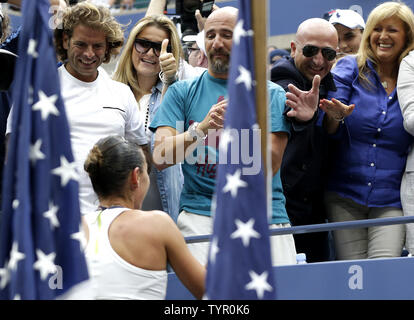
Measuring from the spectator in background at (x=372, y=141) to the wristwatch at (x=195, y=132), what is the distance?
0.86m

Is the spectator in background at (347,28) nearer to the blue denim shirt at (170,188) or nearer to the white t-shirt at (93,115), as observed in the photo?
the blue denim shirt at (170,188)

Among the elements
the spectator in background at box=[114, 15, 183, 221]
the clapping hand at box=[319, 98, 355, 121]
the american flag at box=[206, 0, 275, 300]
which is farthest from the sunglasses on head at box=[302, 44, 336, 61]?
the american flag at box=[206, 0, 275, 300]

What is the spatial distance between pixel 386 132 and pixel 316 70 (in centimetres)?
60

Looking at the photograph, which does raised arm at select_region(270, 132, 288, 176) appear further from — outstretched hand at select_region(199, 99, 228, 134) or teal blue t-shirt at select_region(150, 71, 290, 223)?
outstretched hand at select_region(199, 99, 228, 134)

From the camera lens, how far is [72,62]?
16.4 ft

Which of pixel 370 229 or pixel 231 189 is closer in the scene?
pixel 231 189

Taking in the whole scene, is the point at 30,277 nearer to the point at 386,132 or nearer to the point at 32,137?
the point at 32,137

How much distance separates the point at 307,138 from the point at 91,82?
138 cm

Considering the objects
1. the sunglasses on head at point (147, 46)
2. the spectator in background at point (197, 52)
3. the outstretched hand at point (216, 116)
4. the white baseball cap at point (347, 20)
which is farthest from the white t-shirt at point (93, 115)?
the white baseball cap at point (347, 20)

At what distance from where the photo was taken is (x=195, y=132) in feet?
15.3

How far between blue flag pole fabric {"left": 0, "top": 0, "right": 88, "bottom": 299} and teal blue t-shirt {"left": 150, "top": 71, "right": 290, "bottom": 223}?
1.77 metres

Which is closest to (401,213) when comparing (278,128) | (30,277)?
(278,128)

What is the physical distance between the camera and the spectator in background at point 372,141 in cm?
512

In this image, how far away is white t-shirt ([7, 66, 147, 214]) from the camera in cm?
470
